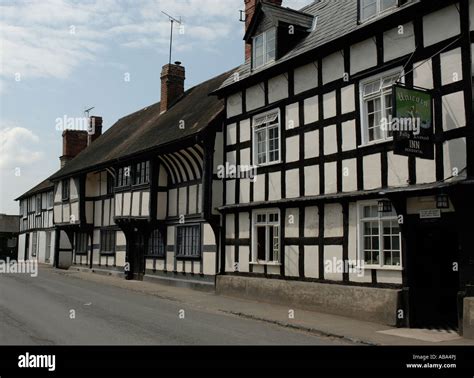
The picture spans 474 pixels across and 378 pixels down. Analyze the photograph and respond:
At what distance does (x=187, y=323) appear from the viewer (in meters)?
11.5

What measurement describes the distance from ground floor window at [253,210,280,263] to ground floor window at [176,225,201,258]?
11.9 feet

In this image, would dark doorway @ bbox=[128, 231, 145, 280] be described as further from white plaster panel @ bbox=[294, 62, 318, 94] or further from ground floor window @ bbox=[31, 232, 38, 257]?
ground floor window @ bbox=[31, 232, 38, 257]

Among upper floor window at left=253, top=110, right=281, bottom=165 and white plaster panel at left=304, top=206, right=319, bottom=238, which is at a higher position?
upper floor window at left=253, top=110, right=281, bottom=165

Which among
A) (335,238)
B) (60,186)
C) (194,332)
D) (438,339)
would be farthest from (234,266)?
(60,186)

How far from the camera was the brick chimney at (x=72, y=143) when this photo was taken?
37344mm

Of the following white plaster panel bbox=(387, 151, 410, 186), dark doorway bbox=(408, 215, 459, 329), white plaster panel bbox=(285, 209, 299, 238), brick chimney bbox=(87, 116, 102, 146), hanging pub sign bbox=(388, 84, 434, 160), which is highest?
brick chimney bbox=(87, 116, 102, 146)

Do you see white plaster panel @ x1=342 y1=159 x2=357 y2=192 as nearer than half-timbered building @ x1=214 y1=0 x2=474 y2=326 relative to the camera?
No

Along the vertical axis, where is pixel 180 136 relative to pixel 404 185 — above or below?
above

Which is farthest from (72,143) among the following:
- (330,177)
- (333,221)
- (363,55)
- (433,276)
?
(433,276)

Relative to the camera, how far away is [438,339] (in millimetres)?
10000

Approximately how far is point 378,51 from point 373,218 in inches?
158

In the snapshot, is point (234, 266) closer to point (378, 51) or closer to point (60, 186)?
point (378, 51)

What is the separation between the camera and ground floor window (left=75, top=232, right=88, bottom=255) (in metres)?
A: 30.4

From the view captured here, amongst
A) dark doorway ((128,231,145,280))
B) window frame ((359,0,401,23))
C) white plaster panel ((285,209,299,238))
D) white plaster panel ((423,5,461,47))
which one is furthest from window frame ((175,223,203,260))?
white plaster panel ((423,5,461,47))
